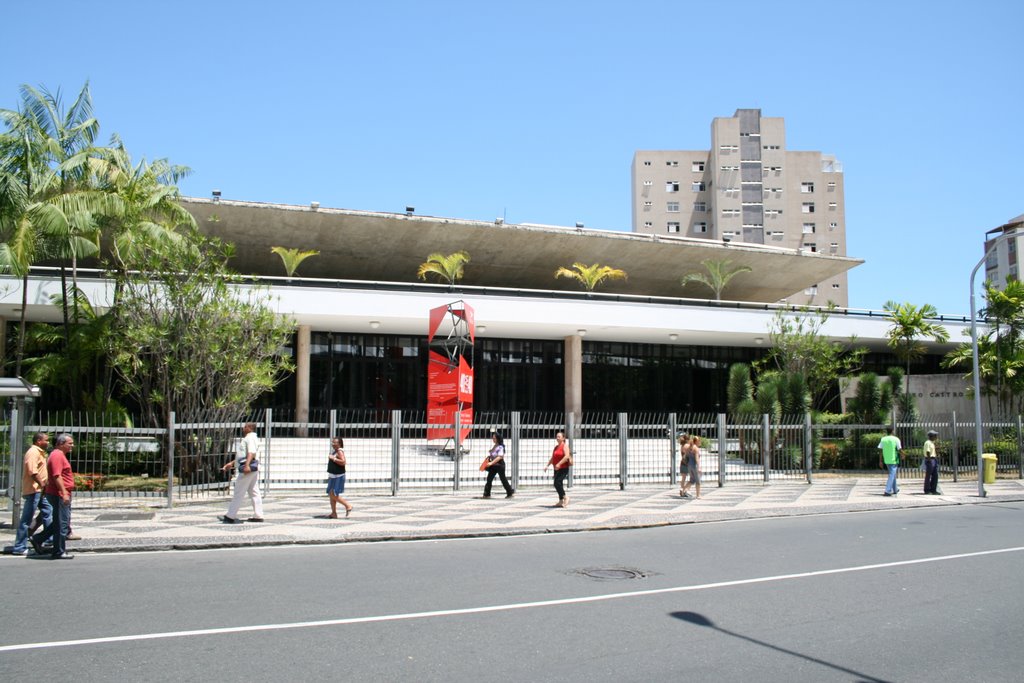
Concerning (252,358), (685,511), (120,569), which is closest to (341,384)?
(252,358)

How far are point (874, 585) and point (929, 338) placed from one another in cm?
2981

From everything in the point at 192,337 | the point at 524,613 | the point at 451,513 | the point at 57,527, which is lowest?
the point at 451,513

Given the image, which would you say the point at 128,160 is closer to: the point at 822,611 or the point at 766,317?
the point at 822,611

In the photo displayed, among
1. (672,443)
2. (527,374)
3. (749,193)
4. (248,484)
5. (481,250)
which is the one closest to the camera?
(248,484)

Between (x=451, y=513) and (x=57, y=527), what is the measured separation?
22.5 feet

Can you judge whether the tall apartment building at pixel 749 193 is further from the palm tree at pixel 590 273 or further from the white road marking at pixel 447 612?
the white road marking at pixel 447 612

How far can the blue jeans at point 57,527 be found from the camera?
10531mm

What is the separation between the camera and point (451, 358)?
80.4 feet

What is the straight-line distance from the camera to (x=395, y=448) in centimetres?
1808

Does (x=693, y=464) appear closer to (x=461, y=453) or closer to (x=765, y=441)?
(x=765, y=441)

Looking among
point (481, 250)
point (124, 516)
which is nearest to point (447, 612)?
point (124, 516)

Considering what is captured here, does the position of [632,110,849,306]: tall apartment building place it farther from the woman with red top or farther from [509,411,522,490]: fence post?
the woman with red top

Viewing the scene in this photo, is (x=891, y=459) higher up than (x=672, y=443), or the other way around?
(x=672, y=443)

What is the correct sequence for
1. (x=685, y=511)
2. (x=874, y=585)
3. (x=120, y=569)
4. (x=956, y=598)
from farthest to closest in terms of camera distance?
(x=685, y=511)
(x=120, y=569)
(x=874, y=585)
(x=956, y=598)
